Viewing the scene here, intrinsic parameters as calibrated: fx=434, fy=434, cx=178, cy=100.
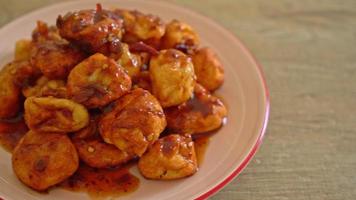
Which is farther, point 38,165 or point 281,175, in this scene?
point 281,175

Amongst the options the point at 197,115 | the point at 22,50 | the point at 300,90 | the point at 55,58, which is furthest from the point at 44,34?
the point at 300,90

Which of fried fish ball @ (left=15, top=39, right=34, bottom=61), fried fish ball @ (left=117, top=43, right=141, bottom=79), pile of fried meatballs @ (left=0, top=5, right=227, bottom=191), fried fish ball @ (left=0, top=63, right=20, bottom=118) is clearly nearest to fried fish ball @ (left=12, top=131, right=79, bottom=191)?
pile of fried meatballs @ (left=0, top=5, right=227, bottom=191)

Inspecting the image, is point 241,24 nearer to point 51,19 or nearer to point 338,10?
point 338,10

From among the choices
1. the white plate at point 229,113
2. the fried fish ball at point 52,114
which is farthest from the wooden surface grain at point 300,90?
the fried fish ball at point 52,114

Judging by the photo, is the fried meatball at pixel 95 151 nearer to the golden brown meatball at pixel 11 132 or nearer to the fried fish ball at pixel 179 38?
the golden brown meatball at pixel 11 132

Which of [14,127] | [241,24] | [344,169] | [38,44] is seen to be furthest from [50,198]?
[241,24]

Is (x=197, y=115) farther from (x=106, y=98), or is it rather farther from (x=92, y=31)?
(x=92, y=31)

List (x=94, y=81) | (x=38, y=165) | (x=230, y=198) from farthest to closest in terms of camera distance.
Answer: (x=230, y=198), (x=94, y=81), (x=38, y=165)
